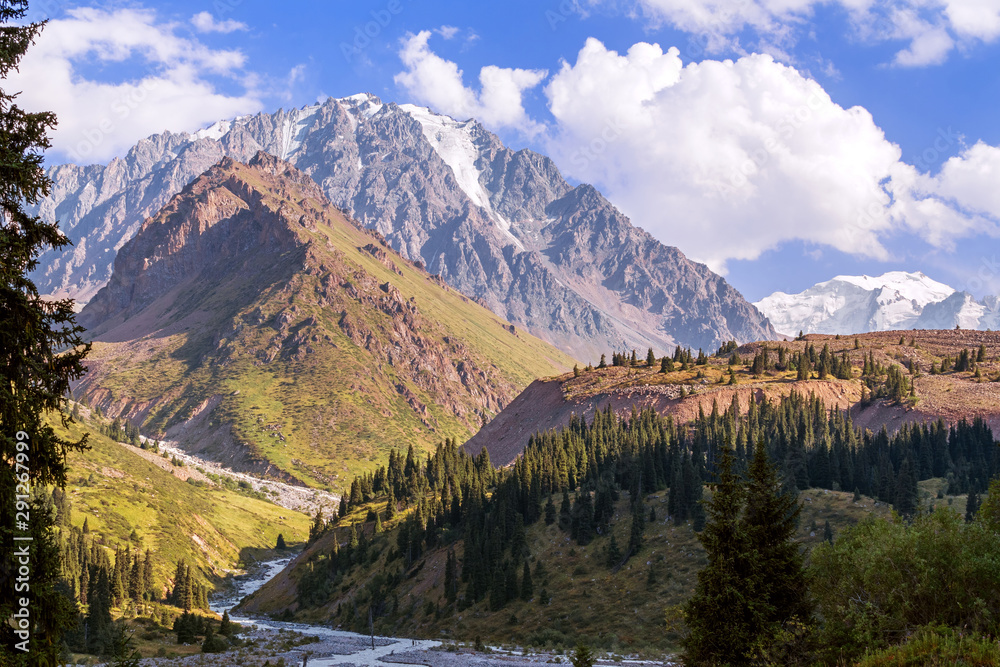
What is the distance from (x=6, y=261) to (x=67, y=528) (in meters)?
184

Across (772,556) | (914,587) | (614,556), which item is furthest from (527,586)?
(914,587)

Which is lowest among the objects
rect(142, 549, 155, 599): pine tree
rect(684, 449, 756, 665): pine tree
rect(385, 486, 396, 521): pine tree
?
rect(142, 549, 155, 599): pine tree

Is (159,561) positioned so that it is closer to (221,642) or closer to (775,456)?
(221,642)

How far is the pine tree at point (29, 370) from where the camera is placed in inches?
668

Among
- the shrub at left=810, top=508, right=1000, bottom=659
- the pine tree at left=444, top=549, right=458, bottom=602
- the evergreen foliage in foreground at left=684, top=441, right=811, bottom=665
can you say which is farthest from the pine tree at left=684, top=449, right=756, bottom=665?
the pine tree at left=444, top=549, right=458, bottom=602

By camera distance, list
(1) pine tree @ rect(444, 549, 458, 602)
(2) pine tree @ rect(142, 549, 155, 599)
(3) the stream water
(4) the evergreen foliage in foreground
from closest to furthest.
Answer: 1. (4) the evergreen foliage in foreground
2. (3) the stream water
3. (1) pine tree @ rect(444, 549, 458, 602)
4. (2) pine tree @ rect(142, 549, 155, 599)

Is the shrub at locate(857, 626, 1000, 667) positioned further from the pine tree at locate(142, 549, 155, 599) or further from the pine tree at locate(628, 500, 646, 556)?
the pine tree at locate(142, 549, 155, 599)

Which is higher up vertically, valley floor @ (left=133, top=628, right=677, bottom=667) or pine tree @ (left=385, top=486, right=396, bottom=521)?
pine tree @ (left=385, top=486, right=396, bottom=521)

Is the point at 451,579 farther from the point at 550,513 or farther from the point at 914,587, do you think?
the point at 914,587

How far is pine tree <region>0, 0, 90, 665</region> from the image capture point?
668 inches

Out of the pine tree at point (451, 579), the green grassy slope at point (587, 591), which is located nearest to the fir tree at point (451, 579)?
the pine tree at point (451, 579)

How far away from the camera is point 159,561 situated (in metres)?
187

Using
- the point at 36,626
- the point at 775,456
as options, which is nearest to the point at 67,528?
the point at 775,456

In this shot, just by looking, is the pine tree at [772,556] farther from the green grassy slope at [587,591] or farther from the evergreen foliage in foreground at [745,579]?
the green grassy slope at [587,591]
